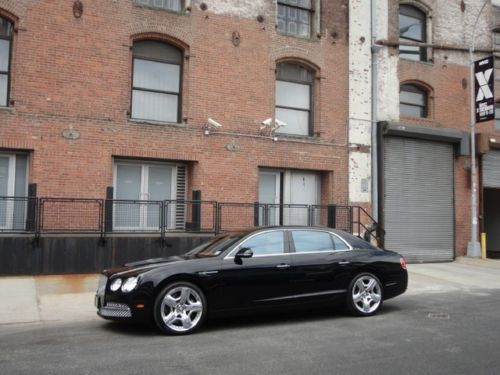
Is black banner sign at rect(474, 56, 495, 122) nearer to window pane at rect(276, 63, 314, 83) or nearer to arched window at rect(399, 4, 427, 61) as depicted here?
arched window at rect(399, 4, 427, 61)

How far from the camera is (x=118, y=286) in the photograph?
740cm

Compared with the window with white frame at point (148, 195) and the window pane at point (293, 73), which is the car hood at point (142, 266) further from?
the window pane at point (293, 73)

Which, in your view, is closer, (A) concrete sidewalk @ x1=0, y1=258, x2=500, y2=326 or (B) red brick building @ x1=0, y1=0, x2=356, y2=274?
(A) concrete sidewalk @ x1=0, y1=258, x2=500, y2=326

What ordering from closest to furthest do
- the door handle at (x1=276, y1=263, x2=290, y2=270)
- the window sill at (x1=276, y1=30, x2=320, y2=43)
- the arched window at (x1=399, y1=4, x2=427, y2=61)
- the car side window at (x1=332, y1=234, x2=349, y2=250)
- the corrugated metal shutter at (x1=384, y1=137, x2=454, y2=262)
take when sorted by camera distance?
the door handle at (x1=276, y1=263, x2=290, y2=270) → the car side window at (x1=332, y1=234, x2=349, y2=250) → the window sill at (x1=276, y1=30, x2=320, y2=43) → the corrugated metal shutter at (x1=384, y1=137, x2=454, y2=262) → the arched window at (x1=399, y1=4, x2=427, y2=61)

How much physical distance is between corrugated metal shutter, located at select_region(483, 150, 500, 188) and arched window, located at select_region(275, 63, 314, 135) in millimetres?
7434

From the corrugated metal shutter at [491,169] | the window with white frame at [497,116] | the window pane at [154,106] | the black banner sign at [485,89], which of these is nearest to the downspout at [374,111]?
the black banner sign at [485,89]

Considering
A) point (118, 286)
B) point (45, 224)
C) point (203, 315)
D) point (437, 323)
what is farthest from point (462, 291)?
point (45, 224)

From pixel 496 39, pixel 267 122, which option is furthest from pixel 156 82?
pixel 496 39

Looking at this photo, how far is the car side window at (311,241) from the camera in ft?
27.9

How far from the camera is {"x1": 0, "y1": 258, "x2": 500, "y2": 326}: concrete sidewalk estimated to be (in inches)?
351

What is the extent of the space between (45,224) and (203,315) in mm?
7072

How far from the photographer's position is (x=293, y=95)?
Answer: 17.4 m

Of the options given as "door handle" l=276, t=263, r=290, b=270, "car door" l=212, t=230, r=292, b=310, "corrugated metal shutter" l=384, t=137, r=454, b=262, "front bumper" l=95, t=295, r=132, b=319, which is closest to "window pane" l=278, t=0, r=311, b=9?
"corrugated metal shutter" l=384, t=137, r=454, b=262

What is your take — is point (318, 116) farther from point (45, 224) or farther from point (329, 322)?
point (329, 322)
